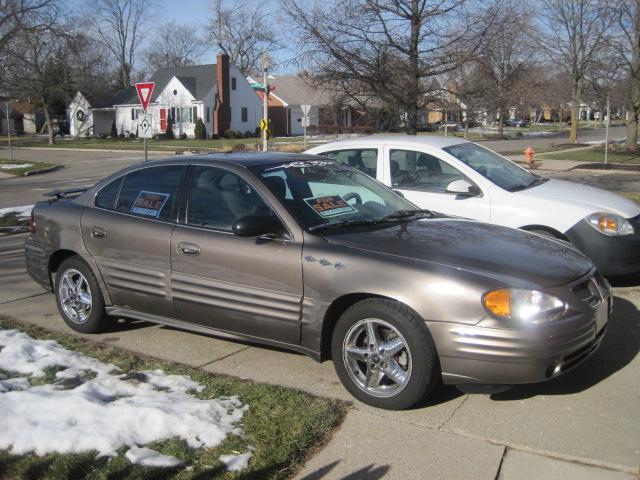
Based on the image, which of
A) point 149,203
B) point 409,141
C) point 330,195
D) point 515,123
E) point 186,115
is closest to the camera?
point 330,195

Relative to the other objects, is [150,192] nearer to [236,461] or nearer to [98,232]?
[98,232]

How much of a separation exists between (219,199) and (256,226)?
676 mm

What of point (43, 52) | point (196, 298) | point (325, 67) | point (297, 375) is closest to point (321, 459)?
point (297, 375)

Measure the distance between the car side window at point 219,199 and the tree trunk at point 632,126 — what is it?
88.2 feet

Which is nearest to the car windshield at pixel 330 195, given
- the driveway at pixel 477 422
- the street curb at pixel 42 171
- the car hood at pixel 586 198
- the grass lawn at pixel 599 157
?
the driveway at pixel 477 422

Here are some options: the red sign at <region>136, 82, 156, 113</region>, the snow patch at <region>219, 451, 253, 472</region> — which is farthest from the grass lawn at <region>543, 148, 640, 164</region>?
the snow patch at <region>219, 451, 253, 472</region>

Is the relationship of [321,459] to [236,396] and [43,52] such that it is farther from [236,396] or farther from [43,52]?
[43,52]

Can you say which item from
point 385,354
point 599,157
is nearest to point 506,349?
point 385,354

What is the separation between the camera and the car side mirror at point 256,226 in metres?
4.46

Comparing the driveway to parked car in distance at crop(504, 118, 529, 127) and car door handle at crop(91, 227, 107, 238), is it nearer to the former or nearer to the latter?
car door handle at crop(91, 227, 107, 238)

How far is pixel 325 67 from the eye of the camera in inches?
459

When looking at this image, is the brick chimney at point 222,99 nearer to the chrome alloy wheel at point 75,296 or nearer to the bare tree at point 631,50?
the bare tree at point 631,50

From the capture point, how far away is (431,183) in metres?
7.30

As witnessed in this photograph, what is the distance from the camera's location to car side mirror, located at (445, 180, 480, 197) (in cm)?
681
